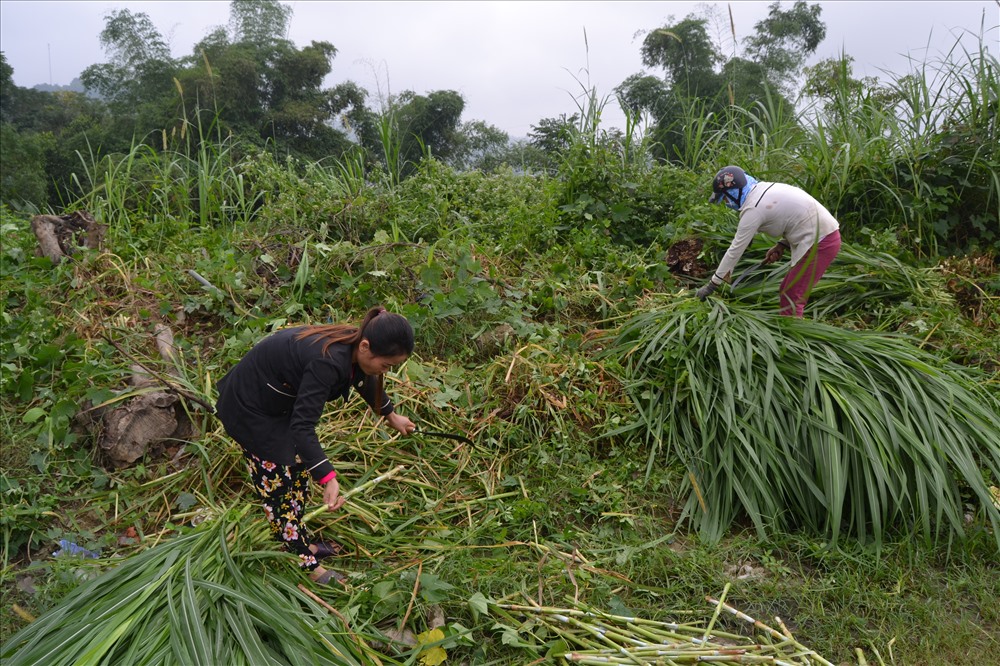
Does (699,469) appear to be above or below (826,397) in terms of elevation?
→ below

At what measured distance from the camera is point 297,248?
5074mm

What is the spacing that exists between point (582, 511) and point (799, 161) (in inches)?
153

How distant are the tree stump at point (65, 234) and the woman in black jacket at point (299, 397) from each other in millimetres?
3115

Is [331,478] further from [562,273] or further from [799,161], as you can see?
[799,161]

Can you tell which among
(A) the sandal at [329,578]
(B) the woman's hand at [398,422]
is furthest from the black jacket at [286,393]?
(A) the sandal at [329,578]

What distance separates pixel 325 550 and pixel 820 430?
245 centimetres

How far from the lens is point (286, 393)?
2645 mm

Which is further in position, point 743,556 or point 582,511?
point 582,511

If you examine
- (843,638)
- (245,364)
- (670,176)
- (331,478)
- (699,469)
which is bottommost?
(843,638)

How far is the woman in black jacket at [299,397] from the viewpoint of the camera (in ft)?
8.14

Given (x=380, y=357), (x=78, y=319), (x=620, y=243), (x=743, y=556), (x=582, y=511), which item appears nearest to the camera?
(x=380, y=357)

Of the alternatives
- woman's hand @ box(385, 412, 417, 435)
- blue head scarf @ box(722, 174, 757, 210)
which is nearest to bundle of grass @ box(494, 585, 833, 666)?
woman's hand @ box(385, 412, 417, 435)

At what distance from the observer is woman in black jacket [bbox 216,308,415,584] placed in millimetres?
2482

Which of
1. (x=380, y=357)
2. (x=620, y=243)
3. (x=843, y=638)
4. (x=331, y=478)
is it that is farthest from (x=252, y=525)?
(x=620, y=243)
